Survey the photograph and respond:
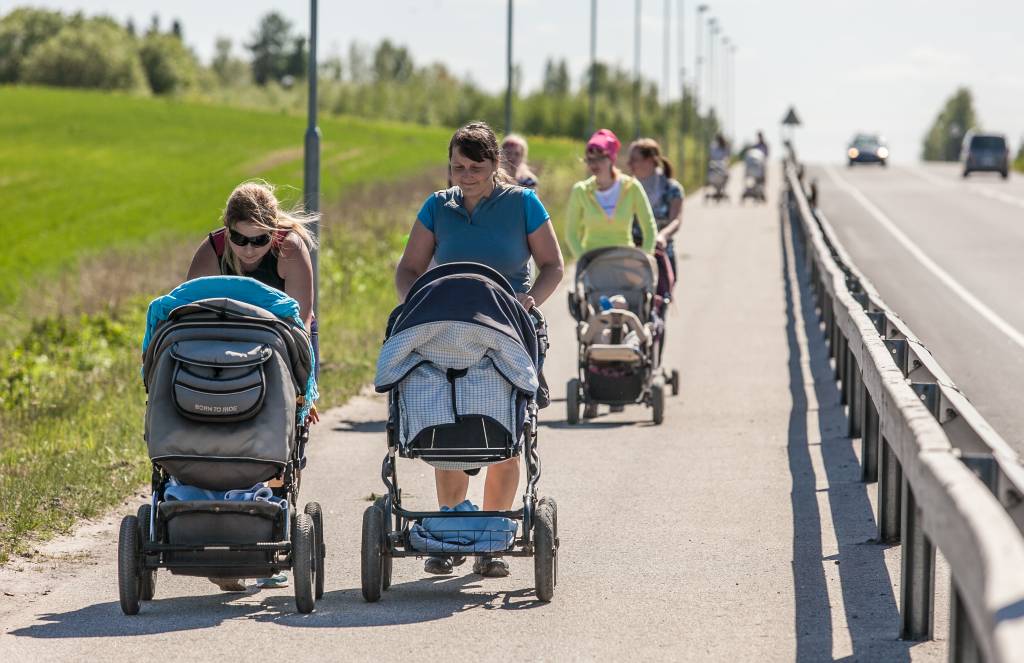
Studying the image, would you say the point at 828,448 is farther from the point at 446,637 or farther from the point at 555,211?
the point at 555,211

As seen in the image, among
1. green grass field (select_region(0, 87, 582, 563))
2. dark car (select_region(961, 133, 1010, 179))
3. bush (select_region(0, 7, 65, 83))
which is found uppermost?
bush (select_region(0, 7, 65, 83))

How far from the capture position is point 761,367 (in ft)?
55.9

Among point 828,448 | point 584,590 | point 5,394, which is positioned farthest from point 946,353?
point 584,590

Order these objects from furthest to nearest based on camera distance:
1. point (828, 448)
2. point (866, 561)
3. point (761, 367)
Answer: point (761, 367) → point (828, 448) → point (866, 561)

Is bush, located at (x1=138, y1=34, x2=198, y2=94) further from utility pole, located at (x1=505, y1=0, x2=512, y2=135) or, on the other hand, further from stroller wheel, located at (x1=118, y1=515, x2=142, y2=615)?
stroller wheel, located at (x1=118, y1=515, x2=142, y2=615)

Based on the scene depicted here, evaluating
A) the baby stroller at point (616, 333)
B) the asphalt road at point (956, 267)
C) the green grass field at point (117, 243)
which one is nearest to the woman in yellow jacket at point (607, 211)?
the baby stroller at point (616, 333)

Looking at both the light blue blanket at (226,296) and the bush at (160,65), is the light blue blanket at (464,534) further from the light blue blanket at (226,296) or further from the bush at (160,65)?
the bush at (160,65)

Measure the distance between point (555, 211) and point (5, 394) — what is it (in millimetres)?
22866

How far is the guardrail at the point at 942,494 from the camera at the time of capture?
13.7 feet

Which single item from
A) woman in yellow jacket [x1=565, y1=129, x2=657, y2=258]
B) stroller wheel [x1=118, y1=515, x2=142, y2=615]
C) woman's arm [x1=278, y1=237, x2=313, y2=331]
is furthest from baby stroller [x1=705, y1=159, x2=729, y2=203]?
stroller wheel [x1=118, y1=515, x2=142, y2=615]

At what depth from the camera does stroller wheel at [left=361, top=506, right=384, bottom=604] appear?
7.34 meters

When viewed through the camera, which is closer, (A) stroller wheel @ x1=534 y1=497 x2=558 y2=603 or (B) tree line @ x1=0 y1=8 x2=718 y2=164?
(A) stroller wheel @ x1=534 y1=497 x2=558 y2=603

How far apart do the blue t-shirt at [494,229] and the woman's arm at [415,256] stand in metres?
0.15

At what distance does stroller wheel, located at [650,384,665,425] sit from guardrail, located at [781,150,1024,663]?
177cm
